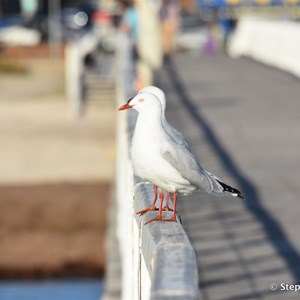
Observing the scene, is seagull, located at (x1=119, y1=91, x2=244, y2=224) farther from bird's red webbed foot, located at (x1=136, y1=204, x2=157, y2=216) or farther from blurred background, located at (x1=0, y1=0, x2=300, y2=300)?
blurred background, located at (x1=0, y1=0, x2=300, y2=300)

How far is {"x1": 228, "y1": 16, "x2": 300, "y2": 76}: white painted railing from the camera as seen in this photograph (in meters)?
24.0

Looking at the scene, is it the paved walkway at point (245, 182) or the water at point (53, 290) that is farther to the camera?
the water at point (53, 290)

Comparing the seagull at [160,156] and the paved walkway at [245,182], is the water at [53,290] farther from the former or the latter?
the seagull at [160,156]

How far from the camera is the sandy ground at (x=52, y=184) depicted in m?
13.5

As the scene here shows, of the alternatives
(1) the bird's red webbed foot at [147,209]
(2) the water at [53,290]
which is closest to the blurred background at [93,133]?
(2) the water at [53,290]

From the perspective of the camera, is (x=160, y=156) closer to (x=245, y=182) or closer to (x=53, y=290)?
(x=245, y=182)

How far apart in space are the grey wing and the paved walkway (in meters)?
1.90

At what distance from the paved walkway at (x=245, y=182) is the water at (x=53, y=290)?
2.24 m

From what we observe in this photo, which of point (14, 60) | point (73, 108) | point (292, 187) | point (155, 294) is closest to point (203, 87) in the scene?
point (73, 108)

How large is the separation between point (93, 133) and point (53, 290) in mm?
13303

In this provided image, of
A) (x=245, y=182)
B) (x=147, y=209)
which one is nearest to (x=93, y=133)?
(x=245, y=182)

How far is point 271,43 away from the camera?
2792cm

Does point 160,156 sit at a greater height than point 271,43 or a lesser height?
greater

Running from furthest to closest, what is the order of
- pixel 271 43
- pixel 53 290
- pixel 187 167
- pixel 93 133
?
1. pixel 271 43
2. pixel 93 133
3. pixel 53 290
4. pixel 187 167
